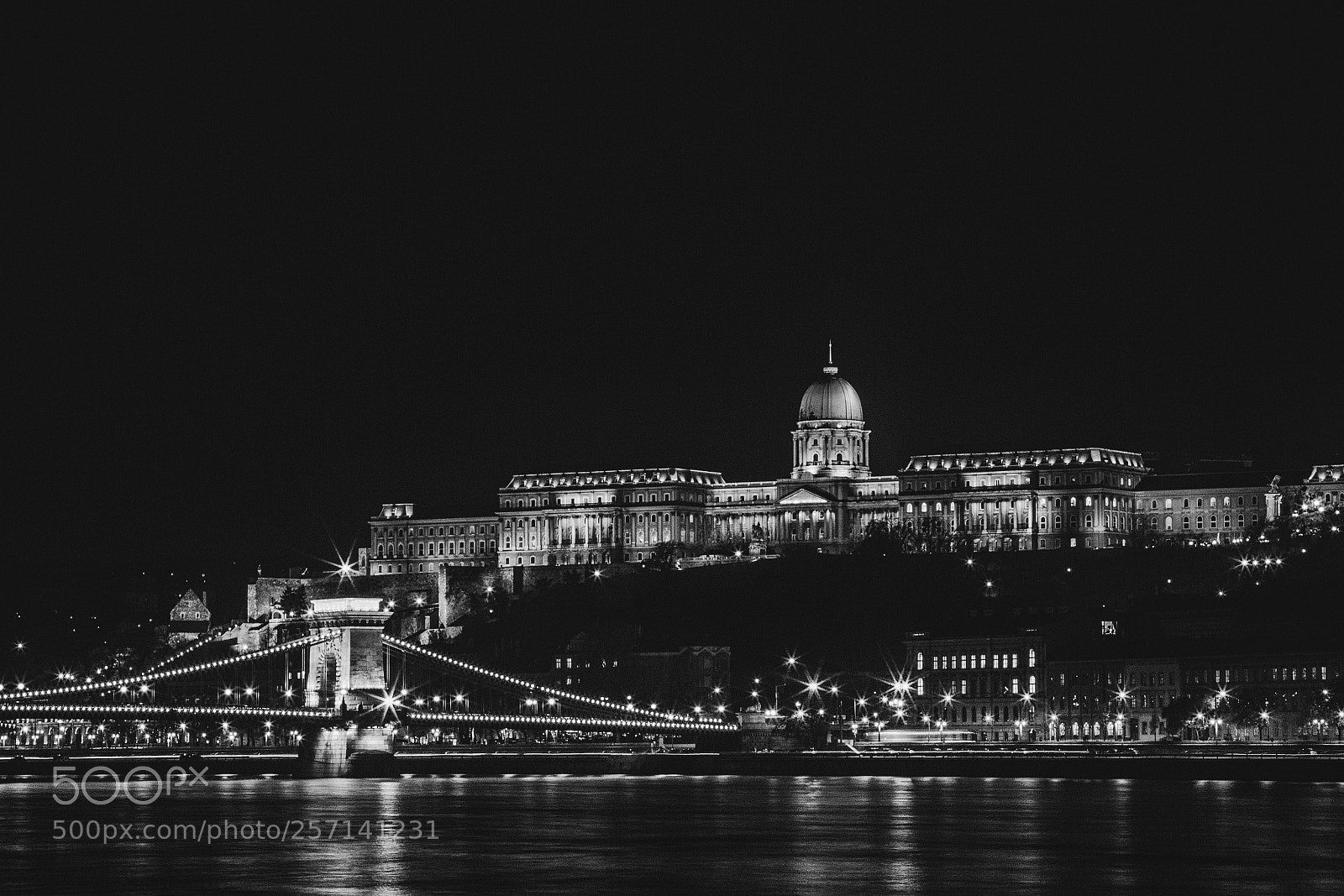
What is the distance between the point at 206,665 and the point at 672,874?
160ft

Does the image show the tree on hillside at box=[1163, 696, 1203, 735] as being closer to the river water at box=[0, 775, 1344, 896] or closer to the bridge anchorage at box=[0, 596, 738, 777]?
the bridge anchorage at box=[0, 596, 738, 777]

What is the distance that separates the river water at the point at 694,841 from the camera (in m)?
58.3

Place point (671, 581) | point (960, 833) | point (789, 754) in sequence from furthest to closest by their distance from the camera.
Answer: point (671, 581), point (789, 754), point (960, 833)

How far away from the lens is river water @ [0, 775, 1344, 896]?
5828cm

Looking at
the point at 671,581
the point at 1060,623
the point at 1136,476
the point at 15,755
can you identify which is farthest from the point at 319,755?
the point at 1136,476

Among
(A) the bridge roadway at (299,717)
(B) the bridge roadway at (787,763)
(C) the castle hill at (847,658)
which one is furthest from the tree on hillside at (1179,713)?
(A) the bridge roadway at (299,717)

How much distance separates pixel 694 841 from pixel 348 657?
3789 cm

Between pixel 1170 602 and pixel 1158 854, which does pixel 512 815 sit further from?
pixel 1170 602

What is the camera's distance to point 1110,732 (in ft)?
440

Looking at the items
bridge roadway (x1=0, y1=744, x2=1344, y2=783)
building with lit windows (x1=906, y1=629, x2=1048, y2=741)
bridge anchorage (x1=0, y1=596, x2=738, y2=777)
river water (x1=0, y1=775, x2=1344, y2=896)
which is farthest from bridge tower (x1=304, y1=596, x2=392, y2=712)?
building with lit windows (x1=906, y1=629, x2=1048, y2=741)

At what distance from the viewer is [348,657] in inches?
4181

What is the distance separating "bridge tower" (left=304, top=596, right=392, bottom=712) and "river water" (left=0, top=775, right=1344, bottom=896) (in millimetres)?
8285

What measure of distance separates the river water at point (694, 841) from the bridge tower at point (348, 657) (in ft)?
27.2

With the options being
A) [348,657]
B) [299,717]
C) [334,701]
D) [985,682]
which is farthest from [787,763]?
[985,682]
